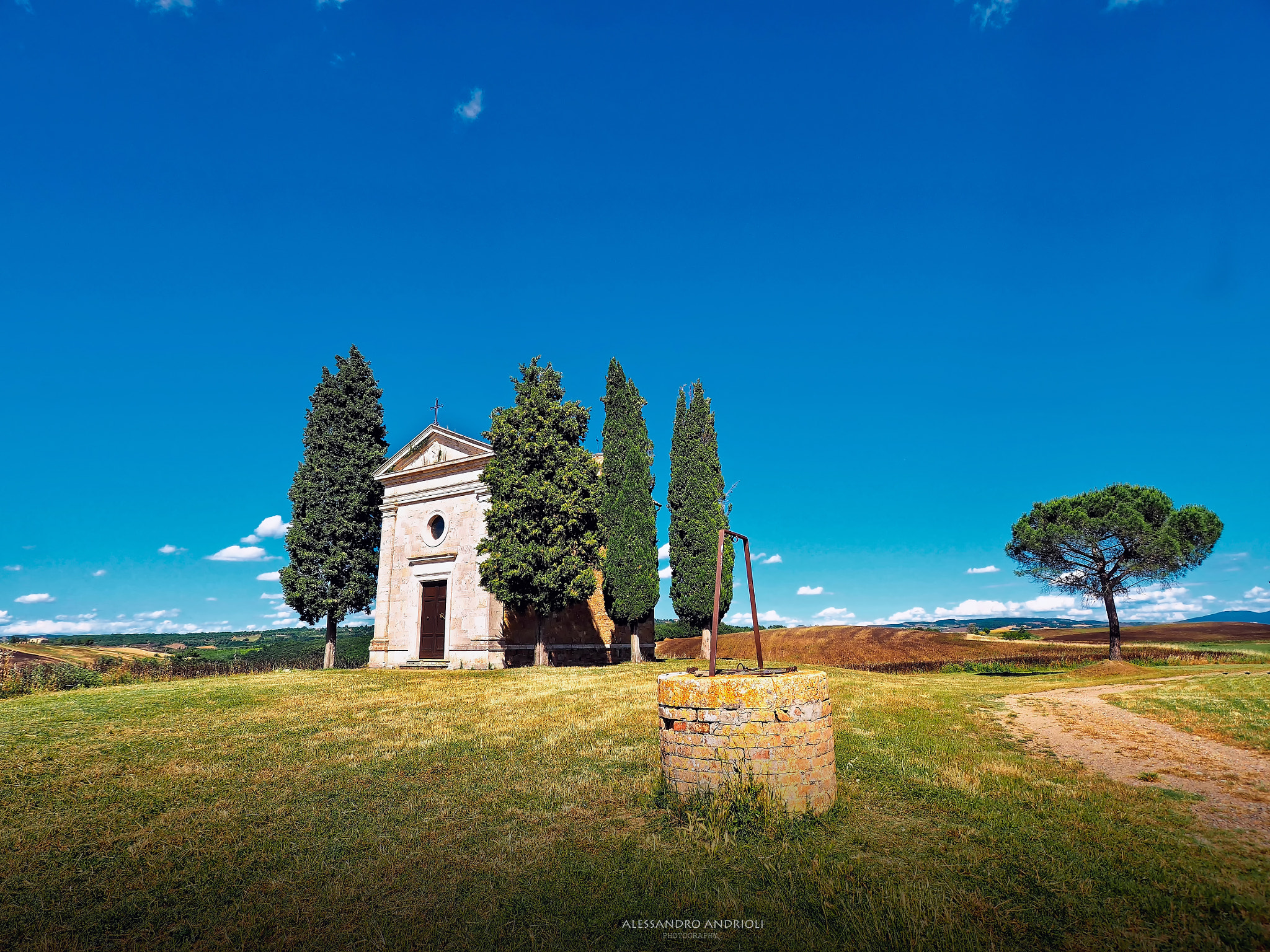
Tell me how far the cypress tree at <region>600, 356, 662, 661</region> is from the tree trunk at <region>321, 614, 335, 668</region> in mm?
11750

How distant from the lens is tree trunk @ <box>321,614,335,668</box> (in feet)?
86.5

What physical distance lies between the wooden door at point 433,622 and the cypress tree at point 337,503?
328cm

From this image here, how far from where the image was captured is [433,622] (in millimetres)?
25500

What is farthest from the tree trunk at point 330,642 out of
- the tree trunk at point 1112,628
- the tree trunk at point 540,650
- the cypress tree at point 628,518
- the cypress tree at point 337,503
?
the tree trunk at point 1112,628

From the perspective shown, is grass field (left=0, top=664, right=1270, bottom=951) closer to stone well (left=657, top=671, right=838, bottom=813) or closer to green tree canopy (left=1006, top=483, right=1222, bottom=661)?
stone well (left=657, top=671, right=838, bottom=813)

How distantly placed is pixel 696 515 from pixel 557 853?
Result: 19.9m

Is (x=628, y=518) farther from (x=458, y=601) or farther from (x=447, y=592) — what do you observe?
(x=447, y=592)

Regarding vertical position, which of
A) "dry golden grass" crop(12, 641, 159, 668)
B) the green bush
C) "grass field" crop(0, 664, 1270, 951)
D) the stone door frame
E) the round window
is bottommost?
"grass field" crop(0, 664, 1270, 951)

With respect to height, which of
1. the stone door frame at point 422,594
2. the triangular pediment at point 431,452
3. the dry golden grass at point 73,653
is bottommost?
the dry golden grass at point 73,653

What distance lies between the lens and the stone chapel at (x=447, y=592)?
24.3 metres

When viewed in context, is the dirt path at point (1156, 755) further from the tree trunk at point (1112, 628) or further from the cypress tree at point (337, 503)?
→ the cypress tree at point (337, 503)

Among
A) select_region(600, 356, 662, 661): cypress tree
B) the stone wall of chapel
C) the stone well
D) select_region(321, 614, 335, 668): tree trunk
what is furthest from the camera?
select_region(321, 614, 335, 668): tree trunk

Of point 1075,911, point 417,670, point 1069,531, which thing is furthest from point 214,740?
point 1069,531

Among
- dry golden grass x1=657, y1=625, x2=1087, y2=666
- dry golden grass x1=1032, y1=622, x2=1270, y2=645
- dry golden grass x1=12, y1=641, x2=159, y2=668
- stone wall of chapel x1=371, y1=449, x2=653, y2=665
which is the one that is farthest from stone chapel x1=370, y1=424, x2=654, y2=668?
dry golden grass x1=1032, y1=622, x2=1270, y2=645
